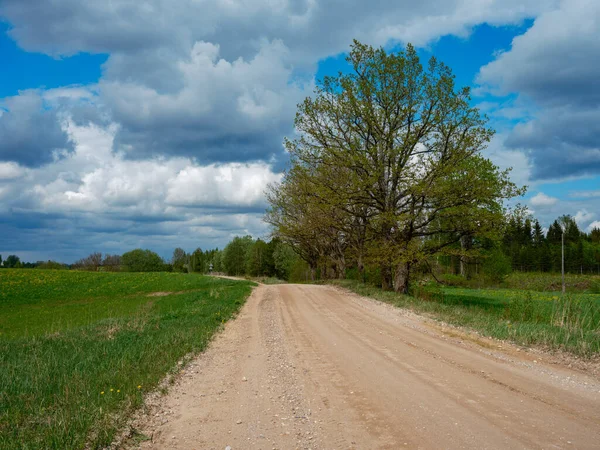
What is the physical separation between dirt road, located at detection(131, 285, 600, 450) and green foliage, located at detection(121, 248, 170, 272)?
135868 millimetres

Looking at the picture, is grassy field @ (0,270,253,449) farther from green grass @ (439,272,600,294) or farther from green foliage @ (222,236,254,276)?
green foliage @ (222,236,254,276)

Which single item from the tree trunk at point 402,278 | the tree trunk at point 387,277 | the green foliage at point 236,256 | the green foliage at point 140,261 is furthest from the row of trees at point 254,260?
the tree trunk at point 402,278

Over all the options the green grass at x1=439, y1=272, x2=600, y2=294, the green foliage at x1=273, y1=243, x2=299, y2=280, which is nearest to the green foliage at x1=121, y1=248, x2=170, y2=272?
the green foliage at x1=273, y1=243, x2=299, y2=280

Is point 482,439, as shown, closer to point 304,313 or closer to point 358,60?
point 304,313

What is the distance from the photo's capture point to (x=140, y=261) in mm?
140375

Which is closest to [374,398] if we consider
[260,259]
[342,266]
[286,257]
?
[342,266]

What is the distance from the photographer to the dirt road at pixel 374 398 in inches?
215

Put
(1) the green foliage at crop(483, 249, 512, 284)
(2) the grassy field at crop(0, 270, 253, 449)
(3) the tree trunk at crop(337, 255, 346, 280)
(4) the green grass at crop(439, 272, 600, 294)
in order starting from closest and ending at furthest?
(2) the grassy field at crop(0, 270, 253, 449) < (3) the tree trunk at crop(337, 255, 346, 280) < (1) the green foliage at crop(483, 249, 512, 284) < (4) the green grass at crop(439, 272, 600, 294)

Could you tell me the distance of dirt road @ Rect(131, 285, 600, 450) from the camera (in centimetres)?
546

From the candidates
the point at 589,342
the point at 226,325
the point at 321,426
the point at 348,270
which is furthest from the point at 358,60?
the point at 348,270

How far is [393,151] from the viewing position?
24.7m

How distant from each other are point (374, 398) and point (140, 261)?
469 ft

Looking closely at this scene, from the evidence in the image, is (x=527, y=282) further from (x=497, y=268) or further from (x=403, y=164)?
(x=403, y=164)

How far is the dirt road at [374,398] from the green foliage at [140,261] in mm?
135868
